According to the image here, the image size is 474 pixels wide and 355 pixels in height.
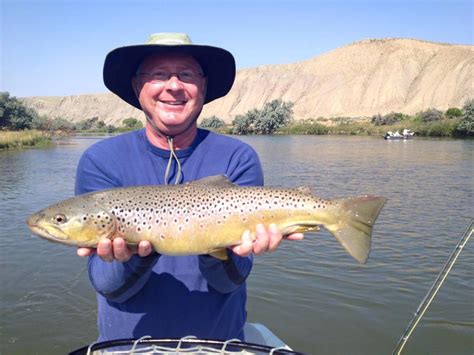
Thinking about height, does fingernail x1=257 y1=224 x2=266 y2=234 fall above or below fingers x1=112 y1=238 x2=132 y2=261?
above

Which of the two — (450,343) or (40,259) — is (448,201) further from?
(40,259)

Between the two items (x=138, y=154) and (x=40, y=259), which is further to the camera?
(x=40, y=259)

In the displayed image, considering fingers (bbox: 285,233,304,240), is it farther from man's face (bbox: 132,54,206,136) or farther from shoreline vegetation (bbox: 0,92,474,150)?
shoreline vegetation (bbox: 0,92,474,150)

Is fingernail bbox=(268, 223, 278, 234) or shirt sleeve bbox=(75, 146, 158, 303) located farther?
fingernail bbox=(268, 223, 278, 234)

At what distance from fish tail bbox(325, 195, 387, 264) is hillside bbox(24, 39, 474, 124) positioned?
311ft

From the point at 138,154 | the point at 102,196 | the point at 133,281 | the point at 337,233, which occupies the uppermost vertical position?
the point at 138,154

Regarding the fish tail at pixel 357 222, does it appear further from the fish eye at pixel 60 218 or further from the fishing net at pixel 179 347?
the fish eye at pixel 60 218

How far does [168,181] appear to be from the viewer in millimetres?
3176

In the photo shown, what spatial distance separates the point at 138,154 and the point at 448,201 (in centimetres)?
1370

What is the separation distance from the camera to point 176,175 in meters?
3.17

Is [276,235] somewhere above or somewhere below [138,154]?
below

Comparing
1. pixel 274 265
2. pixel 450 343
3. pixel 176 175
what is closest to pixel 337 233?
pixel 176 175

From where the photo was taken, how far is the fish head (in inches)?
116

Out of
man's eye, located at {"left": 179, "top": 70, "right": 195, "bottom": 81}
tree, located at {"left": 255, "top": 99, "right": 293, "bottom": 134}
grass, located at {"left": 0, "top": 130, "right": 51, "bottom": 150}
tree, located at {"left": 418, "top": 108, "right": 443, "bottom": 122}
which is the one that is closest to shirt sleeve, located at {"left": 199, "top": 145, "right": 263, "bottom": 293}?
man's eye, located at {"left": 179, "top": 70, "right": 195, "bottom": 81}
